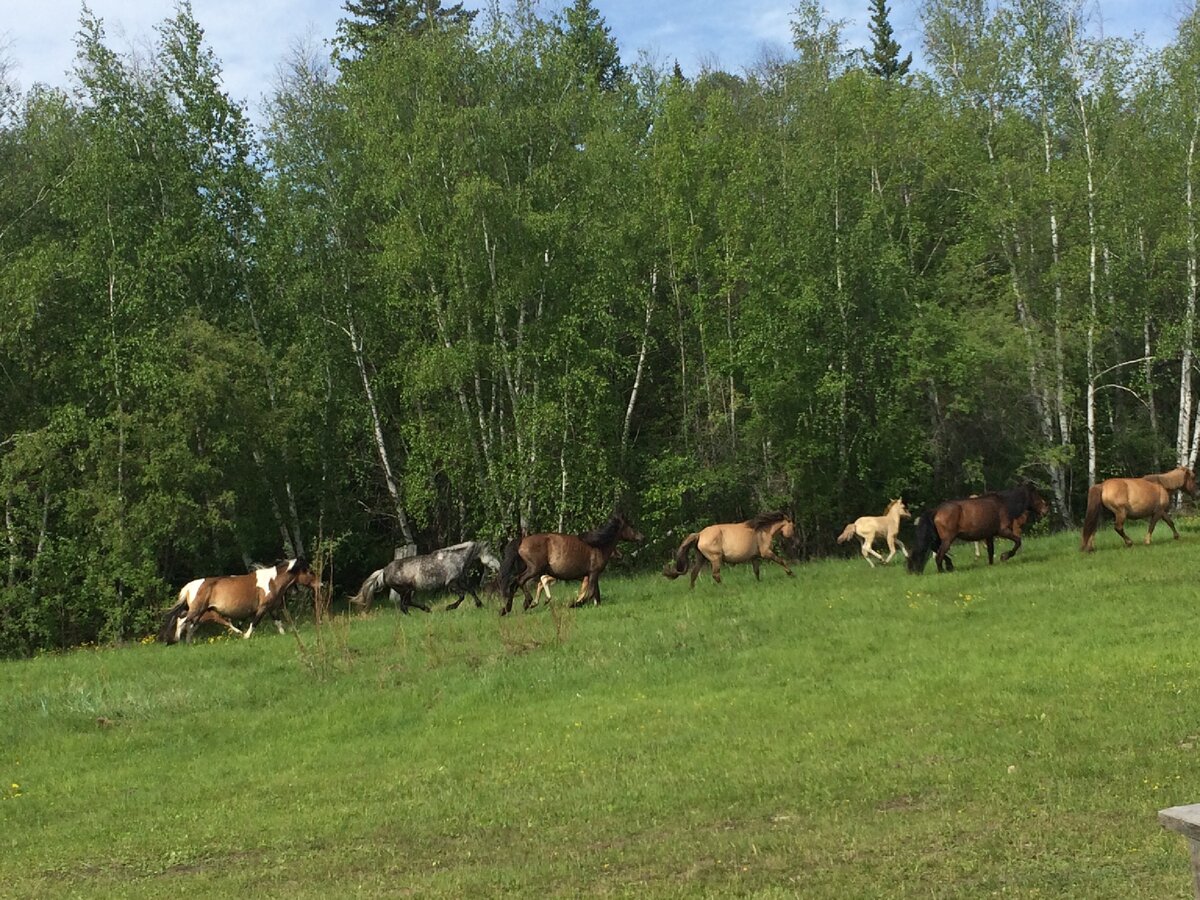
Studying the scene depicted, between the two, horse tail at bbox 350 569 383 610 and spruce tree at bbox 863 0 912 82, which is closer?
horse tail at bbox 350 569 383 610

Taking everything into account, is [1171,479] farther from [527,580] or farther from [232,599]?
[232,599]

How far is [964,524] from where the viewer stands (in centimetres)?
2055

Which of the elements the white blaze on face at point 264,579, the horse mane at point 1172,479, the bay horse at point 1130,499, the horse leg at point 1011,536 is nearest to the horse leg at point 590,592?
the white blaze on face at point 264,579

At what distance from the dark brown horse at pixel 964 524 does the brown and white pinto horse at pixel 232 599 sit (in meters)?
12.1

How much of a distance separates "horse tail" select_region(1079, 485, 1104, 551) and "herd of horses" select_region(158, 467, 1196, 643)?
0.02 metres

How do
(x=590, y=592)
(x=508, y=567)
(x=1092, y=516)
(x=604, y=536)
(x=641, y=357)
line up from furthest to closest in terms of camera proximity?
1. (x=641, y=357)
2. (x=604, y=536)
3. (x=1092, y=516)
4. (x=590, y=592)
5. (x=508, y=567)

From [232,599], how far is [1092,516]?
17297mm

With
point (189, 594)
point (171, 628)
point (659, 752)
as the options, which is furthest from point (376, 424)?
point (659, 752)

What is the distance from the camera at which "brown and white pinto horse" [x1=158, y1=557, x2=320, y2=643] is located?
2280cm

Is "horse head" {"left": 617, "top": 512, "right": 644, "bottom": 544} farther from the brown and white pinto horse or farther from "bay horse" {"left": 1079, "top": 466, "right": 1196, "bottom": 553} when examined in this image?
"bay horse" {"left": 1079, "top": 466, "right": 1196, "bottom": 553}

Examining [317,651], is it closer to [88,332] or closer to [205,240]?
[88,332]

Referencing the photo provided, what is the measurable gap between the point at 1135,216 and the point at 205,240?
1021 inches

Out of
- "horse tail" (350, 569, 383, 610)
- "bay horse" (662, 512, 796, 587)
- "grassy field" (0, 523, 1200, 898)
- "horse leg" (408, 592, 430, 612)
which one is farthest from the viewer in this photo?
"horse tail" (350, 569, 383, 610)

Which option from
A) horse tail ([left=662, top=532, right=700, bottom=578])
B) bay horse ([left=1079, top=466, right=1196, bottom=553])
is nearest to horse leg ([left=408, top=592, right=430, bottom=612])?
horse tail ([left=662, top=532, right=700, bottom=578])
